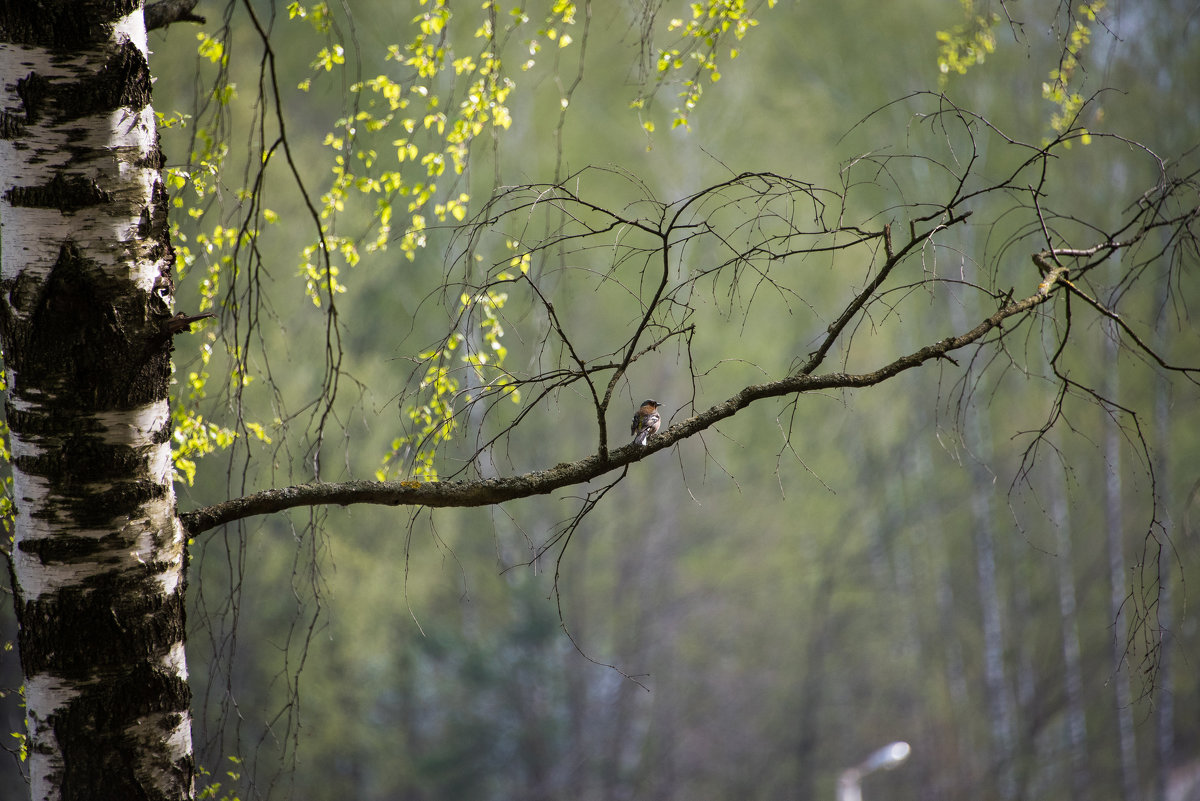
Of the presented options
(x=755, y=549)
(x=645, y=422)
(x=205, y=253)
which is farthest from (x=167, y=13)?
(x=755, y=549)

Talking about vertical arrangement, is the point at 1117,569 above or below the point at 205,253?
above

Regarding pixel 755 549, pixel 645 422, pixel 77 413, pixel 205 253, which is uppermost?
pixel 755 549

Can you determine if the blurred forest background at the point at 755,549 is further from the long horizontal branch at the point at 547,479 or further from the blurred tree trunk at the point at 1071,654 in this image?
the long horizontal branch at the point at 547,479

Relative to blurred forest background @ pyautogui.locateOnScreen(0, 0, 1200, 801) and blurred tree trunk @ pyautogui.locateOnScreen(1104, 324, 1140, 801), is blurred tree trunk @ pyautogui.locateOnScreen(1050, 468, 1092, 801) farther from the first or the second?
blurred tree trunk @ pyautogui.locateOnScreen(1104, 324, 1140, 801)

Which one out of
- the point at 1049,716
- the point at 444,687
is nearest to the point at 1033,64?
the point at 1049,716

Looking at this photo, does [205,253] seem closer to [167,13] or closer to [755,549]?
[167,13]

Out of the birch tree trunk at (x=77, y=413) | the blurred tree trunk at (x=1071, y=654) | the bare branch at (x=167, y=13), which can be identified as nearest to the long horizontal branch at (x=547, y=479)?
the birch tree trunk at (x=77, y=413)

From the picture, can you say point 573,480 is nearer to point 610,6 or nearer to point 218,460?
point 218,460

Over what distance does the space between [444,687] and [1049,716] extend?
572 cm

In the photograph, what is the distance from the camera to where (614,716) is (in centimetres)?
873

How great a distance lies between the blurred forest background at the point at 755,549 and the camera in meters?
7.44

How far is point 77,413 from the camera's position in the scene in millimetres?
1004

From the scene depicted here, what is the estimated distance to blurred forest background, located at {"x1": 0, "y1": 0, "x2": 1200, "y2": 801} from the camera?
7441 mm

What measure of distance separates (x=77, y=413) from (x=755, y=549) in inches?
352
